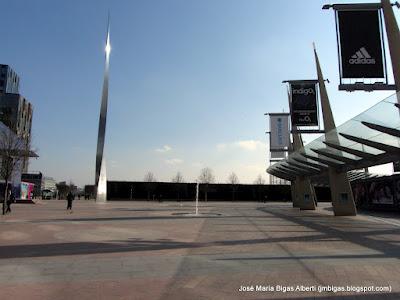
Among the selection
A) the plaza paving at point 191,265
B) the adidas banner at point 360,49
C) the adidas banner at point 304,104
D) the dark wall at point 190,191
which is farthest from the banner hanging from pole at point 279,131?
the dark wall at point 190,191

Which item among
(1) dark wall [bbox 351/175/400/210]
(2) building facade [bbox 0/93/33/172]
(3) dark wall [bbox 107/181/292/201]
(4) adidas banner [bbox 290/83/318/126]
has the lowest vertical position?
(1) dark wall [bbox 351/175/400/210]

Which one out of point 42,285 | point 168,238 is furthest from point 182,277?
point 168,238

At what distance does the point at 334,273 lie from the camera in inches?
328

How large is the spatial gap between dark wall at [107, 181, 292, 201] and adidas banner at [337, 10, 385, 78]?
252ft

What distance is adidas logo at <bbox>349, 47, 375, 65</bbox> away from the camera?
15.8m

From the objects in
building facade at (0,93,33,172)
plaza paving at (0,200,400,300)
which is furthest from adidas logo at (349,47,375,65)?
building facade at (0,93,33,172)

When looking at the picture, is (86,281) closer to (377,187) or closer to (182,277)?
(182,277)

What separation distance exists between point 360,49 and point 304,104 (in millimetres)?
13075

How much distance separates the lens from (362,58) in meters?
15.8

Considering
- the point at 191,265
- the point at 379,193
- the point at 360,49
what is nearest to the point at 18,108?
the point at 379,193

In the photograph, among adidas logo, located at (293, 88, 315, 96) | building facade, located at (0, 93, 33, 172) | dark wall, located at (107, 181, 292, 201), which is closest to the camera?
adidas logo, located at (293, 88, 315, 96)

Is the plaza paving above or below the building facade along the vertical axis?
below

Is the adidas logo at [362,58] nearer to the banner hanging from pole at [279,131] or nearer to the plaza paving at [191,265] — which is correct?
the plaza paving at [191,265]

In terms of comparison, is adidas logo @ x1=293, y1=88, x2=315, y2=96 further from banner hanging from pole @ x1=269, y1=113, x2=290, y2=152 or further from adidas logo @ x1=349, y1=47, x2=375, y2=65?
banner hanging from pole @ x1=269, y1=113, x2=290, y2=152
